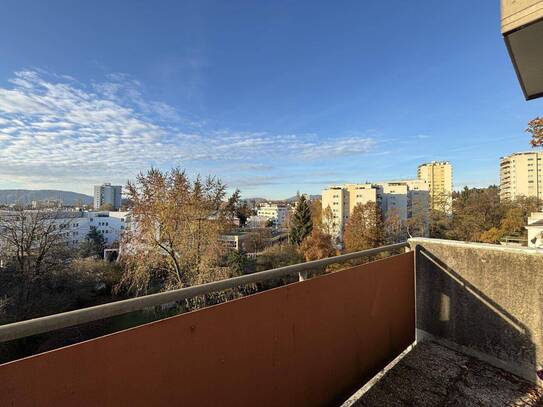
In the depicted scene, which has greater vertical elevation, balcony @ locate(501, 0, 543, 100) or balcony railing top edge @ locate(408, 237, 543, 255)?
balcony @ locate(501, 0, 543, 100)

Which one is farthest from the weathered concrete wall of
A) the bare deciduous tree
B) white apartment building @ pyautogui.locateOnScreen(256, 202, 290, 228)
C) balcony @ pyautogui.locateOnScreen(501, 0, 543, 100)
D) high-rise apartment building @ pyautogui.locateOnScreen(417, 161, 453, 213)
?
white apartment building @ pyautogui.locateOnScreen(256, 202, 290, 228)

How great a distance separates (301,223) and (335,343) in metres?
30.0

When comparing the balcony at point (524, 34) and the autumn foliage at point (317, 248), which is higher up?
the balcony at point (524, 34)

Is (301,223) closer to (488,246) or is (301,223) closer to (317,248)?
(317,248)

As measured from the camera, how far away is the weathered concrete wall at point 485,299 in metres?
2.12

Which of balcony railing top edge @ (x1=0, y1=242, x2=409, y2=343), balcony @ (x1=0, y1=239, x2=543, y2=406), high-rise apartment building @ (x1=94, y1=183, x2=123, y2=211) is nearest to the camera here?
balcony railing top edge @ (x1=0, y1=242, x2=409, y2=343)

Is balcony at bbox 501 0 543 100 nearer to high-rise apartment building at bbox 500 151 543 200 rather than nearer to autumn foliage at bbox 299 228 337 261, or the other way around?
autumn foliage at bbox 299 228 337 261

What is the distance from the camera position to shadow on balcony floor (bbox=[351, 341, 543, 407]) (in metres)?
1.93

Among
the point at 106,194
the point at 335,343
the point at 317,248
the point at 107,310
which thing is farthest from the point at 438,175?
the point at 106,194

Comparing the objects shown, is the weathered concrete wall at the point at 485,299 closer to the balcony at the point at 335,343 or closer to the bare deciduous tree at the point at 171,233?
the balcony at the point at 335,343

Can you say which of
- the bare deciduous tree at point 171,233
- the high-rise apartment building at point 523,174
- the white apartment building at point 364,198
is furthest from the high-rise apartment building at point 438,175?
the bare deciduous tree at point 171,233

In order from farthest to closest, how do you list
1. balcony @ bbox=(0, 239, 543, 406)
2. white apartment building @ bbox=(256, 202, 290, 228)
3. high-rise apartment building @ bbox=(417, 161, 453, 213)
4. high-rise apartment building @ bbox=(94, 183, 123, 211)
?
white apartment building @ bbox=(256, 202, 290, 228) < high-rise apartment building @ bbox=(94, 183, 123, 211) < high-rise apartment building @ bbox=(417, 161, 453, 213) < balcony @ bbox=(0, 239, 543, 406)

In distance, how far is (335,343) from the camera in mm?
1838

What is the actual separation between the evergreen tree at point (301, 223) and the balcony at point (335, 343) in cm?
2784
